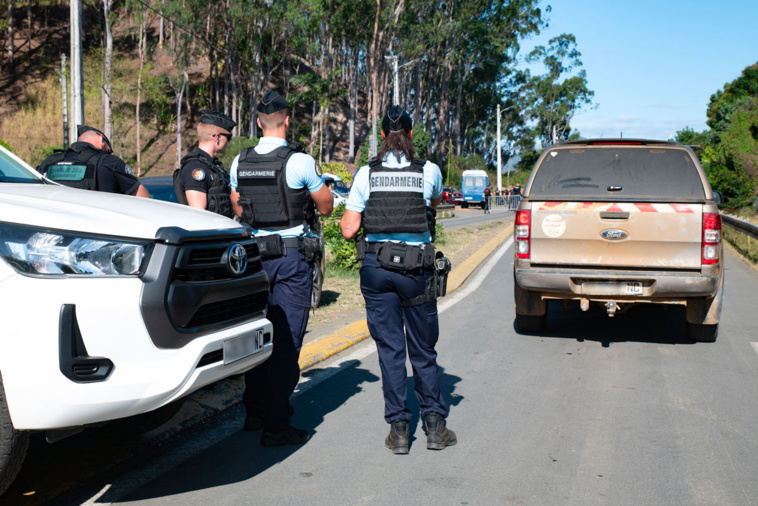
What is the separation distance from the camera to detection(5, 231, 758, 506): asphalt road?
12.1 ft

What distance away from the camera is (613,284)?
22.9ft

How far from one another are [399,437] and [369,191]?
145 cm

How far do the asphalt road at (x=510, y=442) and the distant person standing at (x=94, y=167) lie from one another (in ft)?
6.64

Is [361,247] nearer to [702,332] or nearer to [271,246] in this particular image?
[271,246]

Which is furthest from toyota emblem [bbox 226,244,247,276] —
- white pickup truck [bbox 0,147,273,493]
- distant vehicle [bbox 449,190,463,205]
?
distant vehicle [bbox 449,190,463,205]

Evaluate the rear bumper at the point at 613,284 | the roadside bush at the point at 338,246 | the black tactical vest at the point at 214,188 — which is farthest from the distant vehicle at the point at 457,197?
the black tactical vest at the point at 214,188

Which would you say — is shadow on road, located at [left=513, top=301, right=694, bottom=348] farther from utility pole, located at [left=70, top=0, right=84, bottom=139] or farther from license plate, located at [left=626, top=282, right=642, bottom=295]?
utility pole, located at [left=70, top=0, right=84, bottom=139]

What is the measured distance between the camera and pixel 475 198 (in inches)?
1964

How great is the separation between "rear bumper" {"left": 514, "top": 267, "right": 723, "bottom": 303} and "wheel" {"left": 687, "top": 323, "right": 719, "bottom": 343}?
1.45 feet

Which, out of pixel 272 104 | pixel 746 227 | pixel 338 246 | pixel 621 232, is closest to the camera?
pixel 272 104

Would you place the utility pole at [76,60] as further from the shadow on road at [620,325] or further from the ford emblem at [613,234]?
the ford emblem at [613,234]

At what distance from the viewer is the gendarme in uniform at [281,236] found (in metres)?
4.39

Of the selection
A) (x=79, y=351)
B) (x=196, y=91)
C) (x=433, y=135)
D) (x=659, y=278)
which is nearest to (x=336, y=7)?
(x=196, y=91)

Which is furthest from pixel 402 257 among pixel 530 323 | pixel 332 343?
pixel 530 323
